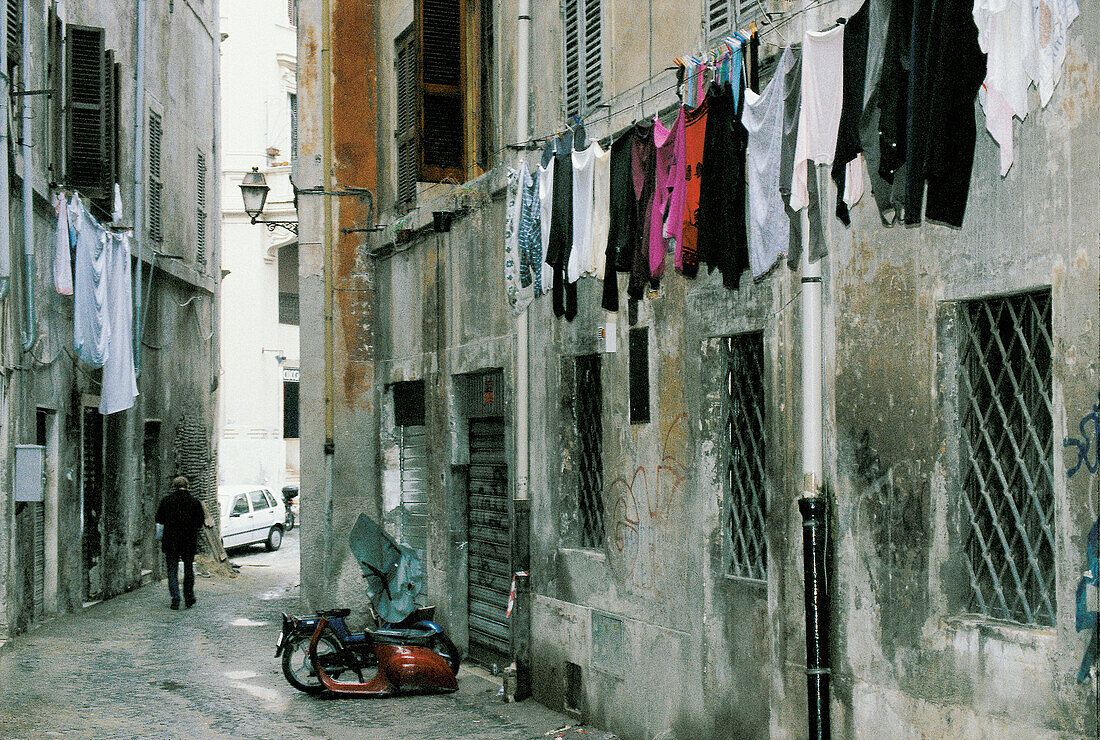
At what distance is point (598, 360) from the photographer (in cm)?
1041

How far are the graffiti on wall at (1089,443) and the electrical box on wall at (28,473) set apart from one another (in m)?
10.4

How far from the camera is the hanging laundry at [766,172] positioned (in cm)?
709

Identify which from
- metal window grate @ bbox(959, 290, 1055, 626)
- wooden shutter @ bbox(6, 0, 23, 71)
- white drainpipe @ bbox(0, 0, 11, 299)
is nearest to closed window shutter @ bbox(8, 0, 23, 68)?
wooden shutter @ bbox(6, 0, 23, 71)

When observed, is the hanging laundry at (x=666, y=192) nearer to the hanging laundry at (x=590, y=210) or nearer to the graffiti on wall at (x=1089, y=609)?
the hanging laundry at (x=590, y=210)

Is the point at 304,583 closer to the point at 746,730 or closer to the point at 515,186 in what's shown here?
the point at 515,186

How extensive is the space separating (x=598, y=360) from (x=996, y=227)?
4.77 m

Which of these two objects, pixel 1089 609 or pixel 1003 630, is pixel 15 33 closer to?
pixel 1003 630

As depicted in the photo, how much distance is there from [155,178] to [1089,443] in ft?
58.6

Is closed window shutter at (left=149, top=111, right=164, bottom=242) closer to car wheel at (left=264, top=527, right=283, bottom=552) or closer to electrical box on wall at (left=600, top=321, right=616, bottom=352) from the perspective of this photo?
car wheel at (left=264, top=527, right=283, bottom=552)

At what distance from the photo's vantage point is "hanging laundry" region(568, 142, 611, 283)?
359 inches

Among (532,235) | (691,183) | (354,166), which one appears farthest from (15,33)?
(691,183)

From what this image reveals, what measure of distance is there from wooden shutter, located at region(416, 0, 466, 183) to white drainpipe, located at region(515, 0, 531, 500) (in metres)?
1.47

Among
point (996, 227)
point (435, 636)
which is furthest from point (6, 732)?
point (996, 227)

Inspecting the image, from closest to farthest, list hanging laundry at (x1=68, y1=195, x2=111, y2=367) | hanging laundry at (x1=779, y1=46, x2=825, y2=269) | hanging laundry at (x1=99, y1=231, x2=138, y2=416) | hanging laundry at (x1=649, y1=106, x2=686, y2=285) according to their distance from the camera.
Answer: hanging laundry at (x1=779, y1=46, x2=825, y2=269) → hanging laundry at (x1=649, y1=106, x2=686, y2=285) → hanging laundry at (x1=68, y1=195, x2=111, y2=367) → hanging laundry at (x1=99, y1=231, x2=138, y2=416)
